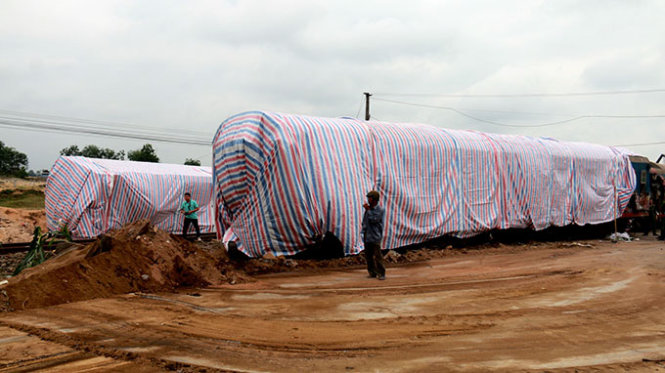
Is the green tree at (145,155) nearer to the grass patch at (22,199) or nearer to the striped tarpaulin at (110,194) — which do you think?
the grass patch at (22,199)

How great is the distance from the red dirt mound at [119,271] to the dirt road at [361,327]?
1.11ft

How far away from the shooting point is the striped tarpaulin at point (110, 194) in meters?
18.1

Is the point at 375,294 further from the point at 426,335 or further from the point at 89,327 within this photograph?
the point at 89,327

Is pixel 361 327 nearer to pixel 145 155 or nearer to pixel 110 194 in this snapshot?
pixel 110 194

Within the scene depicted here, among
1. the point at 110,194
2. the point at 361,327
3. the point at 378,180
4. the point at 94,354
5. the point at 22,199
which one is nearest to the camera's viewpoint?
the point at 94,354

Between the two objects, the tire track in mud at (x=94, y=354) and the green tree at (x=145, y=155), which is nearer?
the tire track in mud at (x=94, y=354)

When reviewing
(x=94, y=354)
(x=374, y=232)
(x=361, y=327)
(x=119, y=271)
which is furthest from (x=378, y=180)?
(x=94, y=354)

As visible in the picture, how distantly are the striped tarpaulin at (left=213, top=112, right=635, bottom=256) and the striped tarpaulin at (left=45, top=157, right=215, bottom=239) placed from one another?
31.1ft

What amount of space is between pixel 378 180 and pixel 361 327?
6172 millimetres

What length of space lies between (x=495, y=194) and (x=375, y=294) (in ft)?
26.0

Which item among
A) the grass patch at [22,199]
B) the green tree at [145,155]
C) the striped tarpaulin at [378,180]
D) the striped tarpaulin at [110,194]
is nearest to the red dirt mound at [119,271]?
the striped tarpaulin at [378,180]

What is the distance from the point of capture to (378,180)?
11133mm

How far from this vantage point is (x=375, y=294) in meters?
7.11

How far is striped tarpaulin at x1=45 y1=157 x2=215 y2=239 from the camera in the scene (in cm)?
1806
